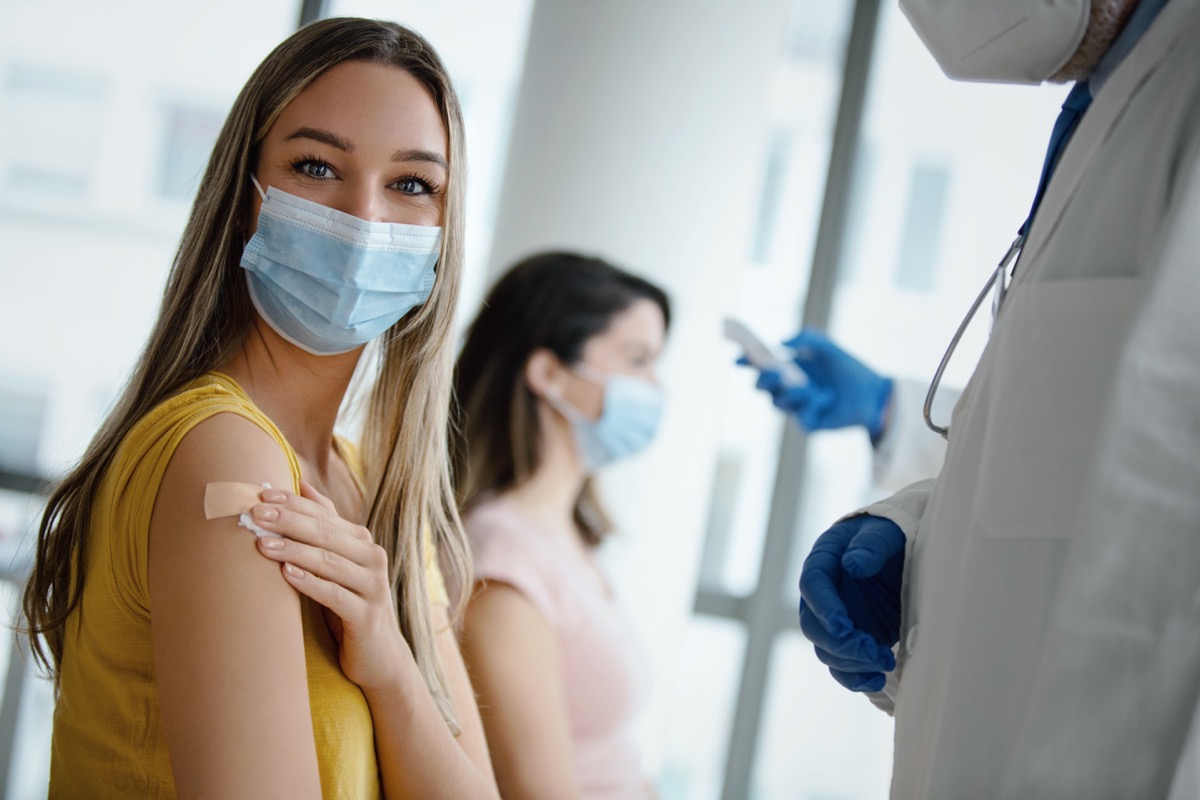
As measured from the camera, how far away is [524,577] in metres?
1.85

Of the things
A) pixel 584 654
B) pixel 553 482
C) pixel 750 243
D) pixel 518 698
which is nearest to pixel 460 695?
pixel 518 698

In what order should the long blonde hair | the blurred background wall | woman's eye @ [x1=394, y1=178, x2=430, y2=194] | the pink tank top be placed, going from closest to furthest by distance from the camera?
1. the long blonde hair
2. woman's eye @ [x1=394, y1=178, x2=430, y2=194]
3. the pink tank top
4. the blurred background wall

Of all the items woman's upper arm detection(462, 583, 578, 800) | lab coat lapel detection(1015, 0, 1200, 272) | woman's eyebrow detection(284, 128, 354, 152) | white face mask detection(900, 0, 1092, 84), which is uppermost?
white face mask detection(900, 0, 1092, 84)

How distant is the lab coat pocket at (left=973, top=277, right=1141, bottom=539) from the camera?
2.88 feet

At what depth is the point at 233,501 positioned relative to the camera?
93 cm

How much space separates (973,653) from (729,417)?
249 cm

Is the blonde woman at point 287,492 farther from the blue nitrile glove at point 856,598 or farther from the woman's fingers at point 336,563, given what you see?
the blue nitrile glove at point 856,598

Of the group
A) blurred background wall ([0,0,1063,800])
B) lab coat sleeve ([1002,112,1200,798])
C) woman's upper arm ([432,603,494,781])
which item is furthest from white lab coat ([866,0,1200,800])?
blurred background wall ([0,0,1063,800])

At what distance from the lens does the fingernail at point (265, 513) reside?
932 mm

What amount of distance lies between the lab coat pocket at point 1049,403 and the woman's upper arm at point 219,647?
686 mm

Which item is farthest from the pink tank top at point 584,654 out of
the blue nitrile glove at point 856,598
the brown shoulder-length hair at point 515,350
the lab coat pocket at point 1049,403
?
the lab coat pocket at point 1049,403

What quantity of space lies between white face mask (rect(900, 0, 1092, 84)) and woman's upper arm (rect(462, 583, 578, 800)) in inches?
45.2

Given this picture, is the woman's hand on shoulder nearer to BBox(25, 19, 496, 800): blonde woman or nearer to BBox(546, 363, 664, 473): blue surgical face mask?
BBox(25, 19, 496, 800): blonde woman

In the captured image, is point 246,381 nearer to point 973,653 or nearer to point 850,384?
point 973,653
